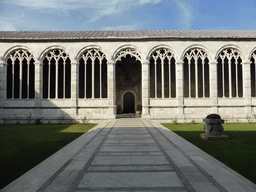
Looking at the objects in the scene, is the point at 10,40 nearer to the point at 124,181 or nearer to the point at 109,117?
the point at 109,117

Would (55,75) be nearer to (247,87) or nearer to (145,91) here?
(145,91)

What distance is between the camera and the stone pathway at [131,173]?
2.87m

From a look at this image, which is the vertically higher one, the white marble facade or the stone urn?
the white marble facade

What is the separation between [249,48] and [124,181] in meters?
15.5

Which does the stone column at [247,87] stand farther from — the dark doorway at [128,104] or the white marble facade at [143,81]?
the dark doorway at [128,104]

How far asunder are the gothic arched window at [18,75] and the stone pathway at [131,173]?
11202 mm

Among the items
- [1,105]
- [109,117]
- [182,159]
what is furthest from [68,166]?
[1,105]

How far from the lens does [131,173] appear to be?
3.42 metres

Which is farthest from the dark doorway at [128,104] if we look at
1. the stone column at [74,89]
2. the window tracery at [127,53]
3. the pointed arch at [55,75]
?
the stone column at [74,89]

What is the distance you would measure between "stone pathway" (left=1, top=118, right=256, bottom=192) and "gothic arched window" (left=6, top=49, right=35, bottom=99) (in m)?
11.2

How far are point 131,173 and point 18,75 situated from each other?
1740cm

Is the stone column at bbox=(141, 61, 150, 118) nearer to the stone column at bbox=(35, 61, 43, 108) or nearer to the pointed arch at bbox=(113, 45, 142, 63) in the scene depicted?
the pointed arch at bbox=(113, 45, 142, 63)

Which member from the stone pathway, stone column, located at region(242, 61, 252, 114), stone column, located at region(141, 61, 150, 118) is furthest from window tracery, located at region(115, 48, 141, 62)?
the stone pathway

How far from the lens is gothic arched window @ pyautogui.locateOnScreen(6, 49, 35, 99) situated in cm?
1370
